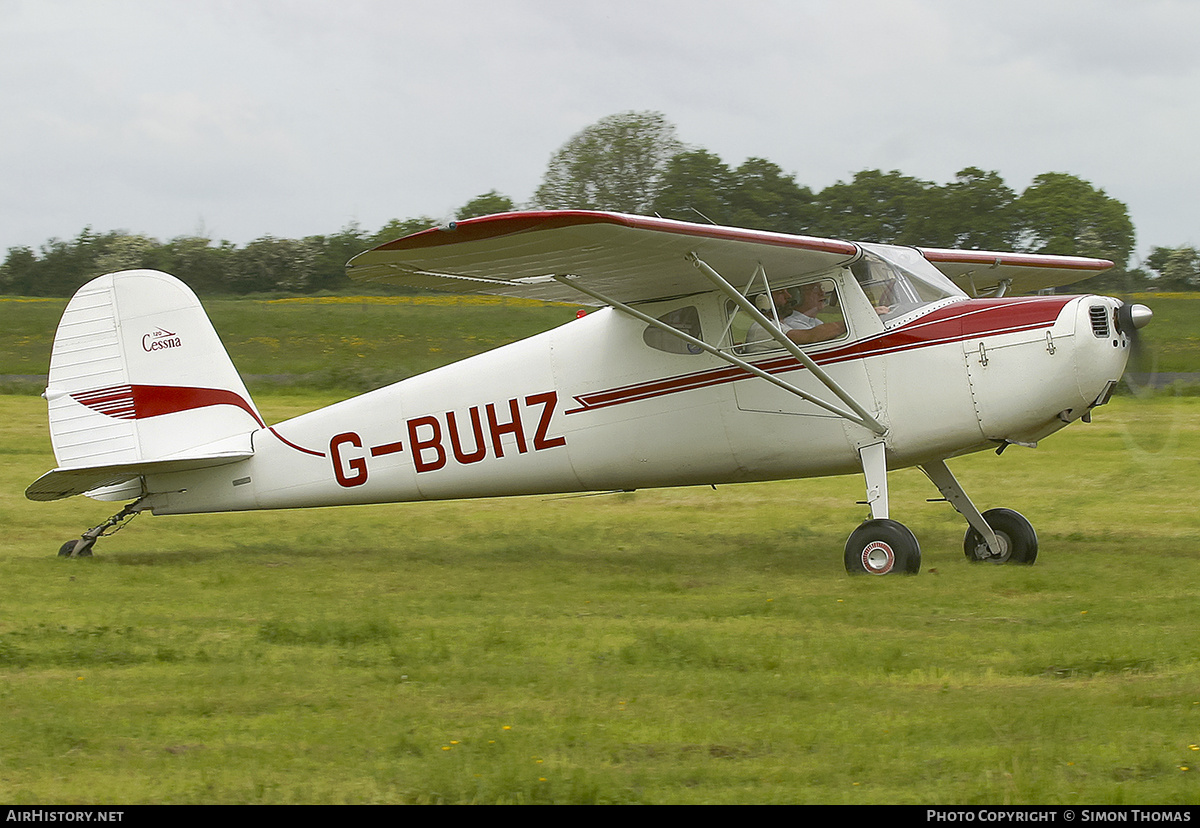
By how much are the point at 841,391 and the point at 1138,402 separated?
282 cm

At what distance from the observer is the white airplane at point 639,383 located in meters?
9.60

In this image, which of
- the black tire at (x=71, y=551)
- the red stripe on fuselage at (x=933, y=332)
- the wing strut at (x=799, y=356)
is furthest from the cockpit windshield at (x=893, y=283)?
the black tire at (x=71, y=551)

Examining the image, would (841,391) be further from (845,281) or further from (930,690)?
(930,690)

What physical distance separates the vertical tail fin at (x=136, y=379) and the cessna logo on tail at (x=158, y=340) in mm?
10

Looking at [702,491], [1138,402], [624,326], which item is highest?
[624,326]

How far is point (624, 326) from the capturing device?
1118cm

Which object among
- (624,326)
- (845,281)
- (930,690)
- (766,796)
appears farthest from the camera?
(624,326)

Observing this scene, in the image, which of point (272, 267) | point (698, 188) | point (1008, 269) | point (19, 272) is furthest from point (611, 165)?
point (1008, 269)

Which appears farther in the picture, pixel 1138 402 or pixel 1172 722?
pixel 1138 402

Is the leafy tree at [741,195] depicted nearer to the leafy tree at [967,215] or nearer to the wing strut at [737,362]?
the leafy tree at [967,215]

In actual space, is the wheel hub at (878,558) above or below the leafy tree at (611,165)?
below

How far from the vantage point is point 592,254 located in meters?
9.48

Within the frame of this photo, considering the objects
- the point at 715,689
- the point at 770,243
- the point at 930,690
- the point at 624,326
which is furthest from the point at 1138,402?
the point at 715,689

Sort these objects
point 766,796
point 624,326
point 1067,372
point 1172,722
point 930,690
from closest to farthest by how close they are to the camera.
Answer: point 766,796, point 1172,722, point 930,690, point 1067,372, point 624,326
